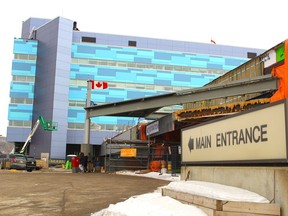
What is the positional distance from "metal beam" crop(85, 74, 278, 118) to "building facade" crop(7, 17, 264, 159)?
1320 inches

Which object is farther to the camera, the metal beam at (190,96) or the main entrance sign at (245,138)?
the metal beam at (190,96)

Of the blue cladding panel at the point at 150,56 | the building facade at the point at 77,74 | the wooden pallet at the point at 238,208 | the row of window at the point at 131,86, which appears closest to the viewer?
the wooden pallet at the point at 238,208

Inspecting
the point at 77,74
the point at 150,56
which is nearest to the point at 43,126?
the point at 77,74

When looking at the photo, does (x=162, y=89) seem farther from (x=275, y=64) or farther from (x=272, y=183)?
(x=272, y=183)

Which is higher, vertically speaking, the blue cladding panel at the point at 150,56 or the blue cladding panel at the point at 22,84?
the blue cladding panel at the point at 150,56

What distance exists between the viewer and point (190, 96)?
25.7m

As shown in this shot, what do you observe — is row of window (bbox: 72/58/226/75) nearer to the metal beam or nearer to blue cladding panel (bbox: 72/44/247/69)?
blue cladding panel (bbox: 72/44/247/69)

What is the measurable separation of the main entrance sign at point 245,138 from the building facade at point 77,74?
5841 centimetres

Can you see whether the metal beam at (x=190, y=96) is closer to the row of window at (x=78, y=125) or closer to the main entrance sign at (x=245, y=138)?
the main entrance sign at (x=245, y=138)

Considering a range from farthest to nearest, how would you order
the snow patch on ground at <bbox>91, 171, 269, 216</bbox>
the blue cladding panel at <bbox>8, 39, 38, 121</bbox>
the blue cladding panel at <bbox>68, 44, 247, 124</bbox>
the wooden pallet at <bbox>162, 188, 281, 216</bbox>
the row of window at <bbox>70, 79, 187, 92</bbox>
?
the blue cladding panel at <bbox>68, 44, 247, 124</bbox>, the row of window at <bbox>70, 79, 187, 92</bbox>, the blue cladding panel at <bbox>8, 39, 38, 121</bbox>, the snow patch on ground at <bbox>91, 171, 269, 216</bbox>, the wooden pallet at <bbox>162, 188, 281, 216</bbox>

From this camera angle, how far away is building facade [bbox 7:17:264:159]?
234ft

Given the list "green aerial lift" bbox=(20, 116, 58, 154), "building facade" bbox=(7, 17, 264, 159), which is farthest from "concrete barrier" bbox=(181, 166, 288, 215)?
"green aerial lift" bbox=(20, 116, 58, 154)

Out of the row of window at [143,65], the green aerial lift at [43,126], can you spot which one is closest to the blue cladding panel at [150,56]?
the row of window at [143,65]

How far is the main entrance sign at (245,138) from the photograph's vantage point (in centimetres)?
503
